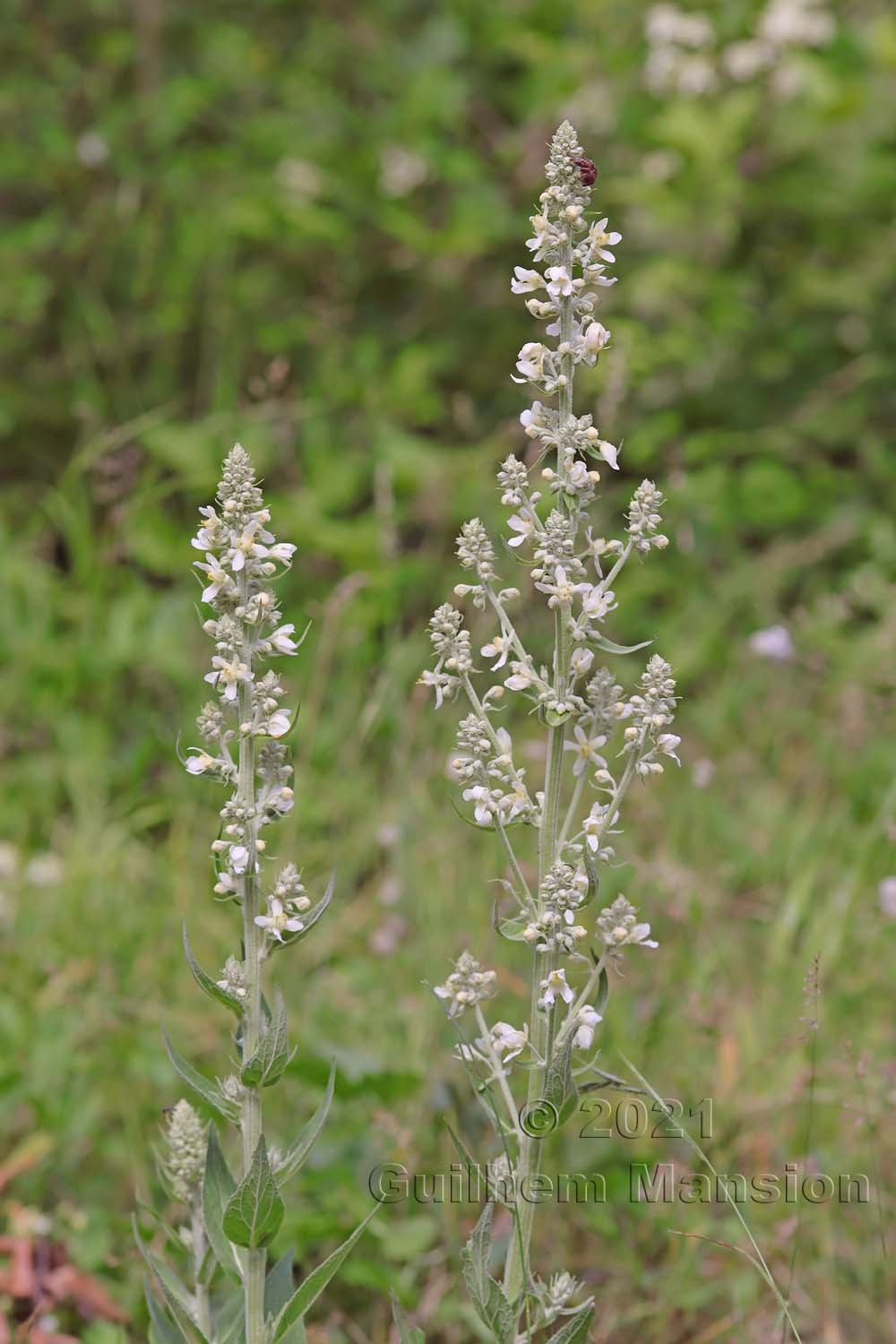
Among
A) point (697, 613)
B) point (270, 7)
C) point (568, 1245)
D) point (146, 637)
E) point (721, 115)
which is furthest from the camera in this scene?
point (270, 7)

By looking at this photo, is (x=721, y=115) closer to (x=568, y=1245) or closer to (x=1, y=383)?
(x=1, y=383)

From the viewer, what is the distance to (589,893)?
1.72 m

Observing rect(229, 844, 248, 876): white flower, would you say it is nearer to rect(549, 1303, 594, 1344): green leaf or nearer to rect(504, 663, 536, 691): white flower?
rect(504, 663, 536, 691): white flower

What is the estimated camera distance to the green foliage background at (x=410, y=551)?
2.71 m

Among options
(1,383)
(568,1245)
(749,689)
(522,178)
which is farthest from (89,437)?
(568,1245)

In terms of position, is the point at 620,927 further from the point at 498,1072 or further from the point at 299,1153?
the point at 299,1153

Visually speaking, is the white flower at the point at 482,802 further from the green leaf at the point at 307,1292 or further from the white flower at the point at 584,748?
the green leaf at the point at 307,1292

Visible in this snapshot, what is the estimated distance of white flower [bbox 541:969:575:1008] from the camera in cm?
164

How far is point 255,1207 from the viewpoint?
1.60m

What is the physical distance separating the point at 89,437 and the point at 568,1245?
10.3ft

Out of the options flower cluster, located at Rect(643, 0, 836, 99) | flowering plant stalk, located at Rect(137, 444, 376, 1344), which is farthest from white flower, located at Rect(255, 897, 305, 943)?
flower cluster, located at Rect(643, 0, 836, 99)

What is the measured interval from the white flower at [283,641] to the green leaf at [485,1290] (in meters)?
0.70

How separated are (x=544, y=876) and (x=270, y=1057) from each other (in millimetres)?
387

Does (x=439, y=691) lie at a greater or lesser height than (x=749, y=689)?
lesser
